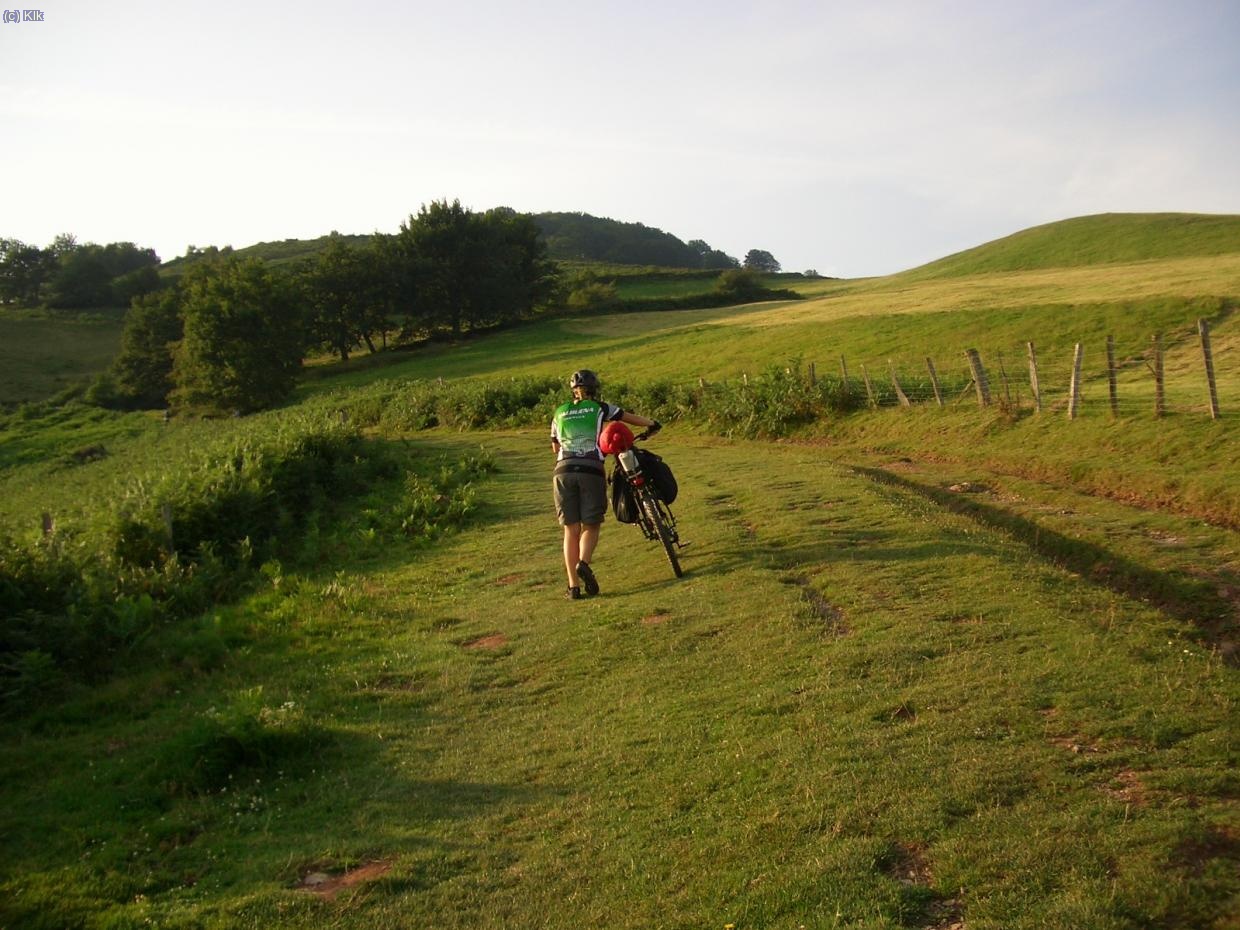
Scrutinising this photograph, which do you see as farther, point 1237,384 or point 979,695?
point 1237,384

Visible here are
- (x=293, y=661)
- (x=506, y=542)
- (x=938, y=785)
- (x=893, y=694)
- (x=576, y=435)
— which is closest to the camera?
(x=938, y=785)

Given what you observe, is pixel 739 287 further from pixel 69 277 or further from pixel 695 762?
pixel 695 762

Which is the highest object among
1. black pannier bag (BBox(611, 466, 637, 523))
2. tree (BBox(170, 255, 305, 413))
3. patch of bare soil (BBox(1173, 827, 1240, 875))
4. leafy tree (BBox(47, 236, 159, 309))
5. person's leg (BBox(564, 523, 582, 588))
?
leafy tree (BBox(47, 236, 159, 309))

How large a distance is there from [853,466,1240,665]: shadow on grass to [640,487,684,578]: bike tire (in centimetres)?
427

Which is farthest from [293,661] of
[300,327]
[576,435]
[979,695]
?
[300,327]

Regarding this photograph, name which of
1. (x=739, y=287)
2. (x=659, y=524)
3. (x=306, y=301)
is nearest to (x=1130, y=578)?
(x=659, y=524)

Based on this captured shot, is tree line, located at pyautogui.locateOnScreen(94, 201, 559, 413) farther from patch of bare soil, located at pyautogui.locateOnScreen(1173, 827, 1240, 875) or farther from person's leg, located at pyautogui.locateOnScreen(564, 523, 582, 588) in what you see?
patch of bare soil, located at pyautogui.locateOnScreen(1173, 827, 1240, 875)

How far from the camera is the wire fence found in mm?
19906

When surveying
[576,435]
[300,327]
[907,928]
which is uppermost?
[300,327]

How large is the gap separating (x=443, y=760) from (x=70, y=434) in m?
50.9

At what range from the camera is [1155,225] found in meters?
71.8

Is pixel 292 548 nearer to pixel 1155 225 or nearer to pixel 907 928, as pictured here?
pixel 907 928

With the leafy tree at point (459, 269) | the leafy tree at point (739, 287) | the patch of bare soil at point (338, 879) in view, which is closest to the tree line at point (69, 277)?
the leafy tree at point (459, 269)

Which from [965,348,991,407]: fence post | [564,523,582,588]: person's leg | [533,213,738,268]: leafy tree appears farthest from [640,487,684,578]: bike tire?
[533,213,738,268]: leafy tree
